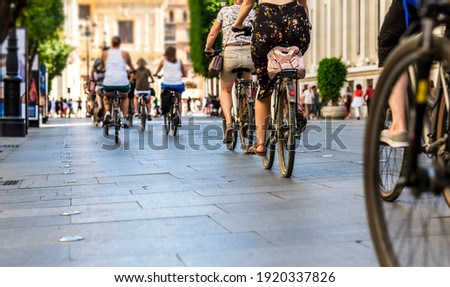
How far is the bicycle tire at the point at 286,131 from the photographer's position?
798cm

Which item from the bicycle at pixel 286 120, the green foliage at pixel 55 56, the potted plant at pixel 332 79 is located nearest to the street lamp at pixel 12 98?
the bicycle at pixel 286 120

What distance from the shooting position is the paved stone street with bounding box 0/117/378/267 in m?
4.45

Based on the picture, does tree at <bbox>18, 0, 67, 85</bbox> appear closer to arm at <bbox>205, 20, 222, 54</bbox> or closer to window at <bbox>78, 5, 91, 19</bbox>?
arm at <bbox>205, 20, 222, 54</bbox>

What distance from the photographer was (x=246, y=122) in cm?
1120

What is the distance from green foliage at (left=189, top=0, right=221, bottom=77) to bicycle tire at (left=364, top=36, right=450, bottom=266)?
44830 millimetres

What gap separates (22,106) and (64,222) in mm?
17304

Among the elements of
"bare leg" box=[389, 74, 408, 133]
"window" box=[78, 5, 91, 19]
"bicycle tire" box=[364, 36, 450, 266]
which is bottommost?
"bicycle tire" box=[364, 36, 450, 266]

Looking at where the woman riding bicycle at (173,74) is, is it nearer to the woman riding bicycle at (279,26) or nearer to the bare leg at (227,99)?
the bare leg at (227,99)

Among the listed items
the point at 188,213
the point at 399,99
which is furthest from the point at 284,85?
the point at 399,99

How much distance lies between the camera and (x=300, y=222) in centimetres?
545

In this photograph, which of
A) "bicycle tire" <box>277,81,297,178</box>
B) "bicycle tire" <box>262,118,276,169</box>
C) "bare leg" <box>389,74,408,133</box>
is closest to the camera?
"bare leg" <box>389,74,408,133</box>

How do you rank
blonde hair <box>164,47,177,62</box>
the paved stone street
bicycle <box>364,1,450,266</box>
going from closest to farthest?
bicycle <box>364,1,450,266</box> < the paved stone street < blonde hair <box>164,47,177,62</box>

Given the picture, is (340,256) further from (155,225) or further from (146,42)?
(146,42)

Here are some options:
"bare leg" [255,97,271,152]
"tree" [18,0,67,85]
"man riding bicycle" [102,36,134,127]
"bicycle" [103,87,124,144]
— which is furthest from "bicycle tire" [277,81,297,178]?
"tree" [18,0,67,85]
